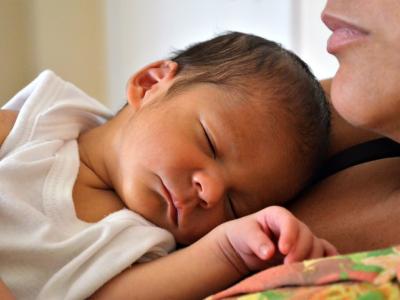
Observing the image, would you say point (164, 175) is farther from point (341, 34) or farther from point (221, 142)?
point (341, 34)

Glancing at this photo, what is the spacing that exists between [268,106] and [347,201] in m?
0.19

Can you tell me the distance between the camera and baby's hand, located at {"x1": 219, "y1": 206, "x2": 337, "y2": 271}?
2.12 ft

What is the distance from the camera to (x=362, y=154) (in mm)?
984

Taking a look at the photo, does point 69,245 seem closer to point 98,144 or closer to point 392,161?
point 98,144

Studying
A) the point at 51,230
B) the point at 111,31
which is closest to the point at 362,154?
the point at 51,230

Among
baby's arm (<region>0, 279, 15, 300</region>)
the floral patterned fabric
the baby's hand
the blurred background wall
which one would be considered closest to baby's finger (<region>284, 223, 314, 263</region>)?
the baby's hand

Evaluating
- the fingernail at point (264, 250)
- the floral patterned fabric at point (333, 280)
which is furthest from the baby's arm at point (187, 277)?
the floral patterned fabric at point (333, 280)

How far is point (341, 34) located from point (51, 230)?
1.61ft

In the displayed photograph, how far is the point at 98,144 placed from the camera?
1.01 metres

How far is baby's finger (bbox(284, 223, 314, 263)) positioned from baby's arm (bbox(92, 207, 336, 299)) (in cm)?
2

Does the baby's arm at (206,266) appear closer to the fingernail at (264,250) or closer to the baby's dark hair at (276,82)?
the fingernail at (264,250)

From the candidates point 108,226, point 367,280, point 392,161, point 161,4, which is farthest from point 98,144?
point 161,4

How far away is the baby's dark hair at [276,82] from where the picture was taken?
96 cm

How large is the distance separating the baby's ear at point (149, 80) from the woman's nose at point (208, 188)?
0.22 m
